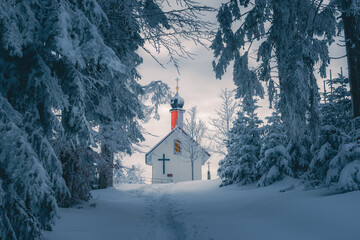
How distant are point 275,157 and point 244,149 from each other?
9.66 ft

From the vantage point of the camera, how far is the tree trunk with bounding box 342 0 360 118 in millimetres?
7953

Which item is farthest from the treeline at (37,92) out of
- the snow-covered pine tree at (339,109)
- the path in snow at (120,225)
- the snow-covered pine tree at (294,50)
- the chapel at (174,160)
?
the chapel at (174,160)

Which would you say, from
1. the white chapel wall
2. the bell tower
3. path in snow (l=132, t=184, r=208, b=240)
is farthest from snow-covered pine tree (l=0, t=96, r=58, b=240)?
A: the bell tower

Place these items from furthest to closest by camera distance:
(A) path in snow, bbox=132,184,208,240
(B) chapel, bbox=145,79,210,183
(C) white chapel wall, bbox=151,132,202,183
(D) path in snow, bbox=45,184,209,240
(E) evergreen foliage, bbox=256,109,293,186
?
(C) white chapel wall, bbox=151,132,202,183, (B) chapel, bbox=145,79,210,183, (E) evergreen foliage, bbox=256,109,293,186, (A) path in snow, bbox=132,184,208,240, (D) path in snow, bbox=45,184,209,240

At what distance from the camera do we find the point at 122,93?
10266mm

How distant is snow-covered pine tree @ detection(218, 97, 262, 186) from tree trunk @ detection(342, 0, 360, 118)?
720 cm

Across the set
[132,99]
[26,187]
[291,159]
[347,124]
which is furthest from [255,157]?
[26,187]

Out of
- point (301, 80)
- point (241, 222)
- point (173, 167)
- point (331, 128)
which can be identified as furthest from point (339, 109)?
point (173, 167)

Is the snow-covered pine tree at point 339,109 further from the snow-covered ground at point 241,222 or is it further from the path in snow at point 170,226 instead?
the path in snow at point 170,226

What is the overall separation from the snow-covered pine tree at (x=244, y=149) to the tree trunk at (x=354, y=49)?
720 centimetres

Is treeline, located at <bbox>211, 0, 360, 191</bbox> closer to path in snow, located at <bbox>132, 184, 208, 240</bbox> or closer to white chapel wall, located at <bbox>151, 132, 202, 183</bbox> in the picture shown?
path in snow, located at <bbox>132, 184, 208, 240</bbox>

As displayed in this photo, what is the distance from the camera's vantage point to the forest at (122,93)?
358 cm

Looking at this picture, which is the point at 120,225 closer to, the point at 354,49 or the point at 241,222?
the point at 241,222

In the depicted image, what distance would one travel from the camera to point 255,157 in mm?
15695
